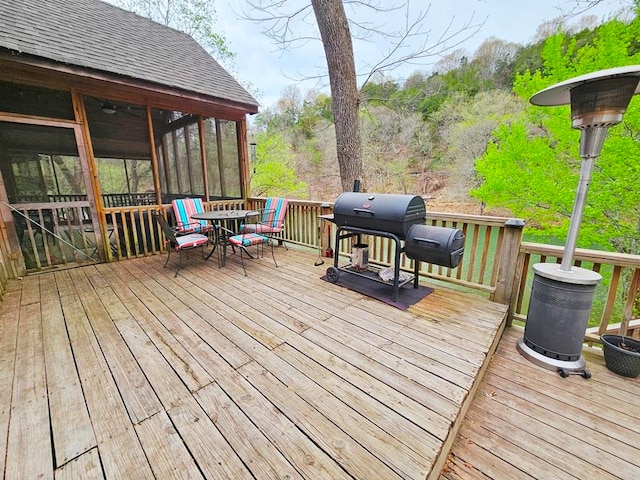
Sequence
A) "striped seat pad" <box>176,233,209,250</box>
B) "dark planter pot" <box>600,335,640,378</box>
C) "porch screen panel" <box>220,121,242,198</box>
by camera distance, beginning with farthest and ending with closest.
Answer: "porch screen panel" <box>220,121,242,198</box>
"striped seat pad" <box>176,233,209,250</box>
"dark planter pot" <box>600,335,640,378</box>

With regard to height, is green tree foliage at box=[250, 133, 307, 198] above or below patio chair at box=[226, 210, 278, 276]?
above

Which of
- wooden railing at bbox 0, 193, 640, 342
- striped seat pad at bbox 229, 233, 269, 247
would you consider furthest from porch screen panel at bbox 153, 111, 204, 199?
striped seat pad at bbox 229, 233, 269, 247

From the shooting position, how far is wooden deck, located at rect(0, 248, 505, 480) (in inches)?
47.8

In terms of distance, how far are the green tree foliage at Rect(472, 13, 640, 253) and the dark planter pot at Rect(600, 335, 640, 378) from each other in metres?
4.34

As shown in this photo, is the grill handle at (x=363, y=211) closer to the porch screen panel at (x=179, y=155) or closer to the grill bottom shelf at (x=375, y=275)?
the grill bottom shelf at (x=375, y=275)

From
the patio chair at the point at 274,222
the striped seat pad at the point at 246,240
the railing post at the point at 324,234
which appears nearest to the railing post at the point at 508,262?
the railing post at the point at 324,234

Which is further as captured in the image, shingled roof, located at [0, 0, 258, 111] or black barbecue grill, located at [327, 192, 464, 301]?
shingled roof, located at [0, 0, 258, 111]

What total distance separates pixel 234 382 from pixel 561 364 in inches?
93.6

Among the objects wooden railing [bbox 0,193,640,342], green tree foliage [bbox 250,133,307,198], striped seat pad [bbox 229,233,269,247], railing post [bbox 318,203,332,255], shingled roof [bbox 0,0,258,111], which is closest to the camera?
wooden railing [bbox 0,193,640,342]

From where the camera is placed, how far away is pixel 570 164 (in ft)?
18.5

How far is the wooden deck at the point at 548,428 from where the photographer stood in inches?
52.0

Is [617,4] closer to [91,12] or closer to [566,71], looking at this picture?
[566,71]

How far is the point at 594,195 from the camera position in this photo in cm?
510

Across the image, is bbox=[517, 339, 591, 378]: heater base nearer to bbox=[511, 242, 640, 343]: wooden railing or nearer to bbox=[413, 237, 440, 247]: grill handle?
bbox=[511, 242, 640, 343]: wooden railing
